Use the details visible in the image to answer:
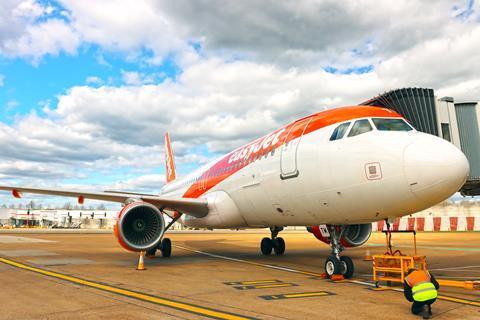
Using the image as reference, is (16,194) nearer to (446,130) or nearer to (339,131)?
(339,131)

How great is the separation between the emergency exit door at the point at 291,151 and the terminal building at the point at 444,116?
21.3 feet

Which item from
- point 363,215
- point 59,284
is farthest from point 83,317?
point 363,215

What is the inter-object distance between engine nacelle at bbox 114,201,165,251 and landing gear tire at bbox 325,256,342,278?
551cm

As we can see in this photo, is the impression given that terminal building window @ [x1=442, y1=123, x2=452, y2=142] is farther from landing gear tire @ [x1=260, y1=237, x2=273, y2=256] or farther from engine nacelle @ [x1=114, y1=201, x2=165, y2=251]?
engine nacelle @ [x1=114, y1=201, x2=165, y2=251]

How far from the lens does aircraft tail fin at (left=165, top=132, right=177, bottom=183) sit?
29038mm

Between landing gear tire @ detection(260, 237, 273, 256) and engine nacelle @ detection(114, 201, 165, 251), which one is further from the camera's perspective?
landing gear tire @ detection(260, 237, 273, 256)

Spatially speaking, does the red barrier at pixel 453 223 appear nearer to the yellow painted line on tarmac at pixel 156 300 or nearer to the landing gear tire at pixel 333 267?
the landing gear tire at pixel 333 267

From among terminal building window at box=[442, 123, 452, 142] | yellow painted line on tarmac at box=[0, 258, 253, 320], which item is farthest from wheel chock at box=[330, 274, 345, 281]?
terminal building window at box=[442, 123, 452, 142]

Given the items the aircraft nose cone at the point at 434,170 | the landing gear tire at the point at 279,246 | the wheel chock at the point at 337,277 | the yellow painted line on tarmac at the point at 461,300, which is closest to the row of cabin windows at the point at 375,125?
the aircraft nose cone at the point at 434,170

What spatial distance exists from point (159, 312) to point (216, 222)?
8795 mm

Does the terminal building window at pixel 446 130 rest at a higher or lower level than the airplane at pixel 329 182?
higher

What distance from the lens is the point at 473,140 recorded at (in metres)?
14.8

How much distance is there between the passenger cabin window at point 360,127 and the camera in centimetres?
837

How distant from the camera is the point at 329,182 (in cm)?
852
